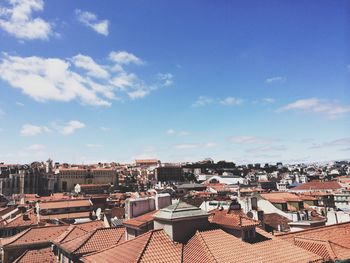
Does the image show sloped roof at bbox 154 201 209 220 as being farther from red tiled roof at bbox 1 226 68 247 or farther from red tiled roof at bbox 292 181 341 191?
red tiled roof at bbox 292 181 341 191

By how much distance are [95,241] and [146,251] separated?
320 inches

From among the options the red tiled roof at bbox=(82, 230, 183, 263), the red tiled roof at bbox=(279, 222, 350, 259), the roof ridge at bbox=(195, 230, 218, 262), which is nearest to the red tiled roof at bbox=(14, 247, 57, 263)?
the red tiled roof at bbox=(82, 230, 183, 263)

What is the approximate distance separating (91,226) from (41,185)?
459ft

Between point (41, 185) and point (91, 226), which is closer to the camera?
point (91, 226)

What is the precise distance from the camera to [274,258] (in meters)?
17.7

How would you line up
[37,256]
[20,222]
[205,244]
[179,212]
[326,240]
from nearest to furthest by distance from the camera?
[205,244] → [179,212] → [326,240] → [37,256] → [20,222]

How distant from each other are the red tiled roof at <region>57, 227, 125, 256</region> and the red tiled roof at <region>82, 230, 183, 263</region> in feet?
10.1

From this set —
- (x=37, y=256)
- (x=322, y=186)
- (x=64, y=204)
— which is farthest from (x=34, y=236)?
(x=322, y=186)

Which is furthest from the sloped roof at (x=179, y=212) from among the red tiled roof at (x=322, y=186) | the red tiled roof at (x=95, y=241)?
the red tiled roof at (x=322, y=186)

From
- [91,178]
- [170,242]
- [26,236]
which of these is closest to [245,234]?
[170,242]

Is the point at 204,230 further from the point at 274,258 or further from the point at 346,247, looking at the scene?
the point at 346,247

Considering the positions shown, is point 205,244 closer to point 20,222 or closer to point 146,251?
point 146,251

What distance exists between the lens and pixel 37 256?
97.6ft

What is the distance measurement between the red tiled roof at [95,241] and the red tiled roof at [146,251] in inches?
121
